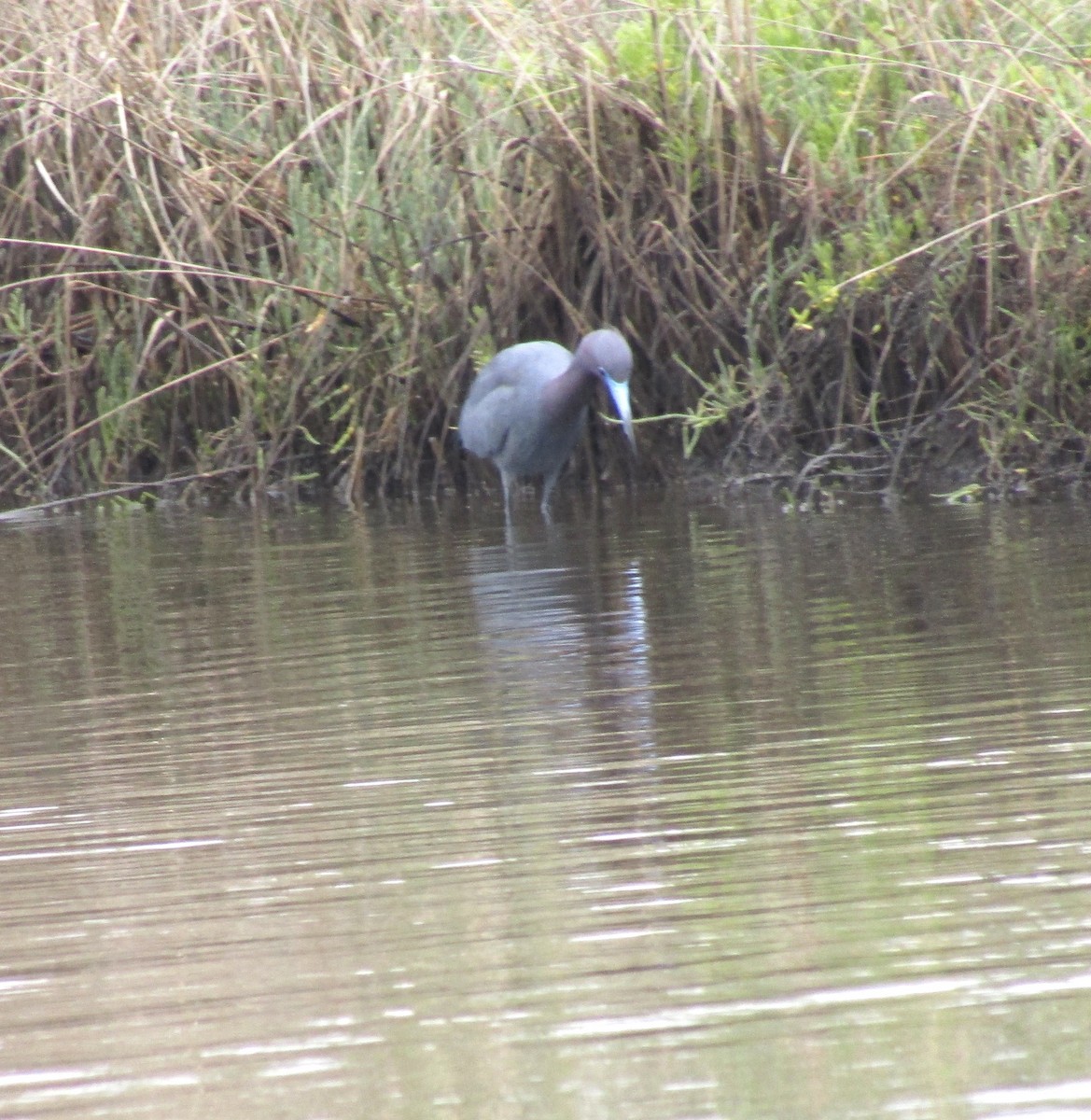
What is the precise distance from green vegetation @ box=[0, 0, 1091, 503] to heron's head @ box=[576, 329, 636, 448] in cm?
47

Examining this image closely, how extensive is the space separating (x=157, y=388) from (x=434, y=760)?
230 inches

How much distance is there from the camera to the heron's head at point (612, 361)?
310 inches

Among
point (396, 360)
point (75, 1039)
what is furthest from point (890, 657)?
point (396, 360)

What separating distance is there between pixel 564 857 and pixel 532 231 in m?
6.09

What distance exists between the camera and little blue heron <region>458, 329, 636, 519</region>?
27.3 ft

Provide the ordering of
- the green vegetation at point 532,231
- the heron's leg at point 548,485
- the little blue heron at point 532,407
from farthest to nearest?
the heron's leg at point 548,485
the little blue heron at point 532,407
the green vegetation at point 532,231

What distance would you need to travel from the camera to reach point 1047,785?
3127mm

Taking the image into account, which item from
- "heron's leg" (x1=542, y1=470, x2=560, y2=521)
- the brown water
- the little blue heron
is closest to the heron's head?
the little blue heron

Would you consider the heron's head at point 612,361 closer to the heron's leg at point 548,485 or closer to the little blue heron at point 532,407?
the little blue heron at point 532,407

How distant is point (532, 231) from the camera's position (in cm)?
874

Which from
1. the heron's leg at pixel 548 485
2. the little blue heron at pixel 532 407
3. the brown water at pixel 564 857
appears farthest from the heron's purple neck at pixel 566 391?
the brown water at pixel 564 857

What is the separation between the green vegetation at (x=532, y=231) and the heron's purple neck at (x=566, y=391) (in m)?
0.42

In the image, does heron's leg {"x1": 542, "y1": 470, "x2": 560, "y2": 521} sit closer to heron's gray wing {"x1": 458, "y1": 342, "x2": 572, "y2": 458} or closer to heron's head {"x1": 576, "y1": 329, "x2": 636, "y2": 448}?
heron's gray wing {"x1": 458, "y1": 342, "x2": 572, "y2": 458}

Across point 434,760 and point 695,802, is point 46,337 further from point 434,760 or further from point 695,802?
point 695,802
